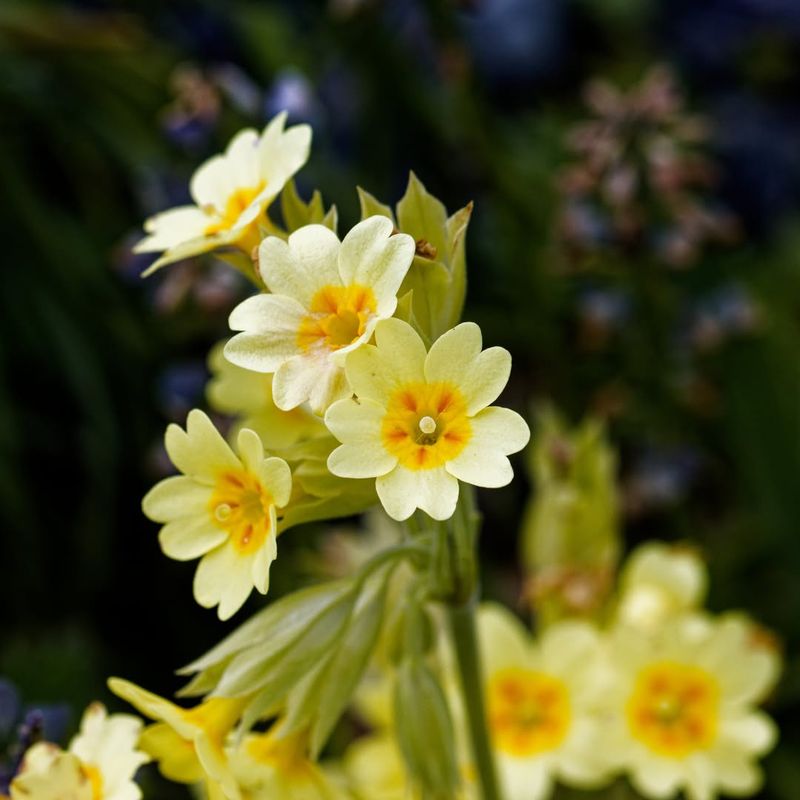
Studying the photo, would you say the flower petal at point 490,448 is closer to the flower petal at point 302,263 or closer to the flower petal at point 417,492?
the flower petal at point 417,492

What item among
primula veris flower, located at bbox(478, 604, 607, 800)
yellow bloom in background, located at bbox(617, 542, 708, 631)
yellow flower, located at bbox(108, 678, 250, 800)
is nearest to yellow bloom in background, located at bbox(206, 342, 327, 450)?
yellow flower, located at bbox(108, 678, 250, 800)

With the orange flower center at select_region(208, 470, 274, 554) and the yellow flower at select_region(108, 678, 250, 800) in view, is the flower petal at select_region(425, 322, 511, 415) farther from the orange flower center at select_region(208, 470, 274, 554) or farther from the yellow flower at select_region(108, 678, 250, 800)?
the yellow flower at select_region(108, 678, 250, 800)

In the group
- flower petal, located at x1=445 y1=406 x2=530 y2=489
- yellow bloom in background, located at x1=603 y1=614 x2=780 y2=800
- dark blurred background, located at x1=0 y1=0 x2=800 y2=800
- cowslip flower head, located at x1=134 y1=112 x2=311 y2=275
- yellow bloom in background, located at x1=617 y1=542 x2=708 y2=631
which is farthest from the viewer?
dark blurred background, located at x1=0 y1=0 x2=800 y2=800

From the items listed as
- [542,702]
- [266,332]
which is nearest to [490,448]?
[266,332]

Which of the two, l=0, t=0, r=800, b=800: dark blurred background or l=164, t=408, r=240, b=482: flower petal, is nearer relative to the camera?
l=164, t=408, r=240, b=482: flower petal

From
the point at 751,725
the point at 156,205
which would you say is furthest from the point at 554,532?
the point at 156,205
